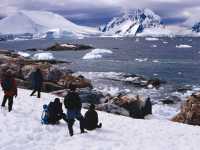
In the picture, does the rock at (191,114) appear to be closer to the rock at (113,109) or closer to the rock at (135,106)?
the rock at (135,106)

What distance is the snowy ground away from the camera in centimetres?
1521

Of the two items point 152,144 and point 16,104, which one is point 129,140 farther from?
point 16,104

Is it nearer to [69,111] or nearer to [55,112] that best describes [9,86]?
[55,112]

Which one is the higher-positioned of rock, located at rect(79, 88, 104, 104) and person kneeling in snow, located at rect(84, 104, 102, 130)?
person kneeling in snow, located at rect(84, 104, 102, 130)

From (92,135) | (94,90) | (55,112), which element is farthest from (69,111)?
(94,90)

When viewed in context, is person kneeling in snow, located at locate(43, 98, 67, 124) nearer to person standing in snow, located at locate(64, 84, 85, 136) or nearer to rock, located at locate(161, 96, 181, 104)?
person standing in snow, located at locate(64, 84, 85, 136)

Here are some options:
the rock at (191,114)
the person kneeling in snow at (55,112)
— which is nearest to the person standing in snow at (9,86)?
the person kneeling in snow at (55,112)

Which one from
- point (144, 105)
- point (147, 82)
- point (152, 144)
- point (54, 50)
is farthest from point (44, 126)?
point (54, 50)

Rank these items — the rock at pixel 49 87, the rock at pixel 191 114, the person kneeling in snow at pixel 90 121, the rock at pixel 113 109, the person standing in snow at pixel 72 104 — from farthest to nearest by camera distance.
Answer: the rock at pixel 49 87 → the rock at pixel 113 109 → the rock at pixel 191 114 → the person kneeling in snow at pixel 90 121 → the person standing in snow at pixel 72 104

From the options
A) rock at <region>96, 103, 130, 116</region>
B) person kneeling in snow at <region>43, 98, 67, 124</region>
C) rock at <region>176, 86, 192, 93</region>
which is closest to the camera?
person kneeling in snow at <region>43, 98, 67, 124</region>

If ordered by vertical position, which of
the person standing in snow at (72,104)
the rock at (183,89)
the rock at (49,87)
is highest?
the person standing in snow at (72,104)

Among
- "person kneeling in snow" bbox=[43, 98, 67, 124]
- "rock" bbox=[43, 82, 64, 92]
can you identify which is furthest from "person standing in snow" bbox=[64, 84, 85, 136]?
"rock" bbox=[43, 82, 64, 92]

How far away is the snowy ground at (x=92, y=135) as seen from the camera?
1521cm

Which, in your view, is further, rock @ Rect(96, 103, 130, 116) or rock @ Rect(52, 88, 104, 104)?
rock @ Rect(52, 88, 104, 104)
